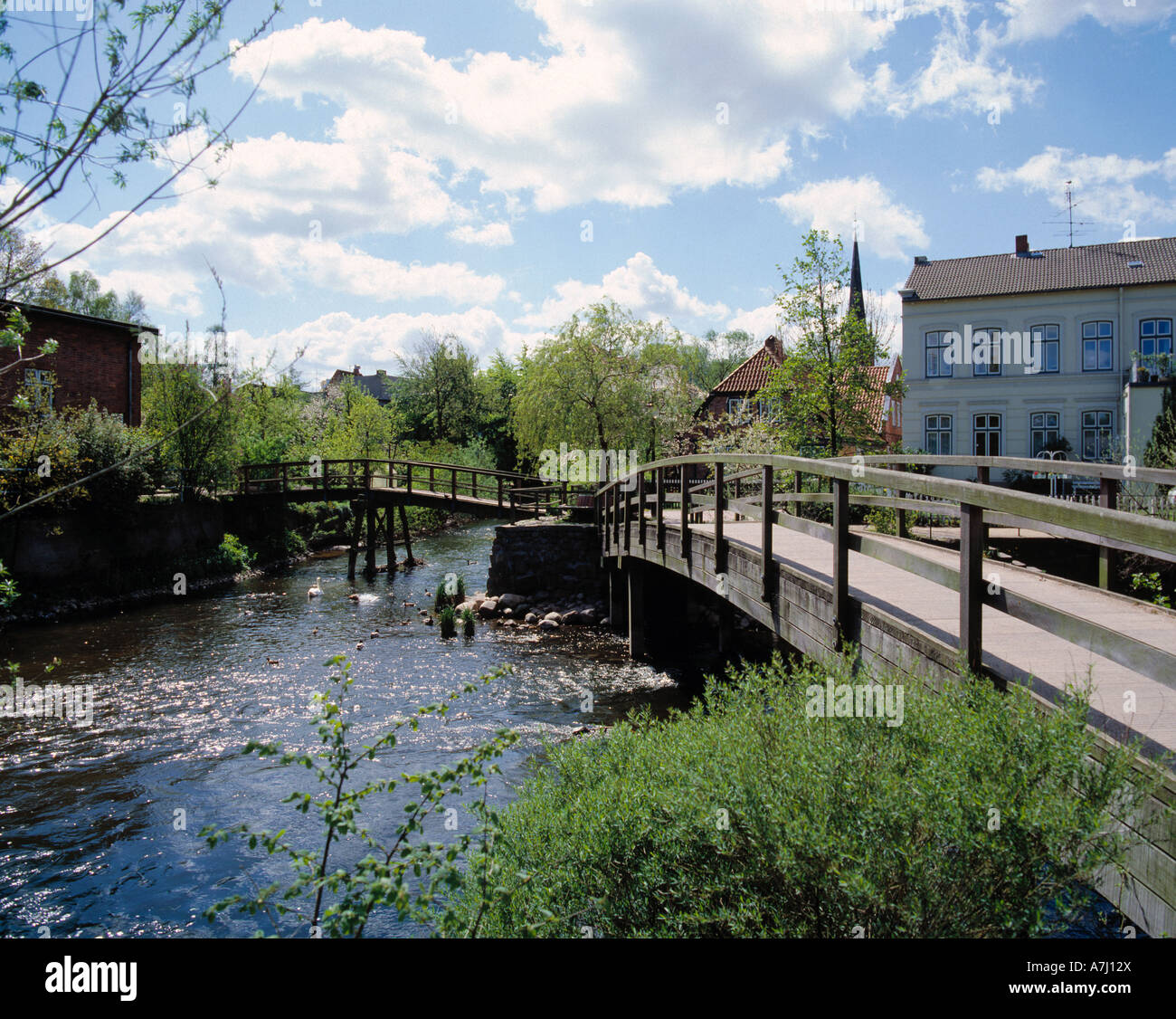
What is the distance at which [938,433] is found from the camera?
2702 centimetres

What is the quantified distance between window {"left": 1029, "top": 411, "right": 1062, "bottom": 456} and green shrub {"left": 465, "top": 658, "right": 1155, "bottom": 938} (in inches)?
1011

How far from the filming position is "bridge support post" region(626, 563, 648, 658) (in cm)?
1373

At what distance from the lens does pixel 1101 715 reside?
3193 mm

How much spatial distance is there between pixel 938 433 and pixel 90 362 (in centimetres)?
2770

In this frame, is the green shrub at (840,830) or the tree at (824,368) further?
the tree at (824,368)

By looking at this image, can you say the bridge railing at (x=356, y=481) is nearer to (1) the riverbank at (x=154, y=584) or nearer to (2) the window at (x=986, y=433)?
(1) the riverbank at (x=154, y=584)

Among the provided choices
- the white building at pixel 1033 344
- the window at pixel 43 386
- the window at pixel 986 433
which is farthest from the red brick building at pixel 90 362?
the window at pixel 986 433

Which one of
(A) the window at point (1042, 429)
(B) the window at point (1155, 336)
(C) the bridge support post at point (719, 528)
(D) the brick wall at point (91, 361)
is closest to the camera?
(C) the bridge support post at point (719, 528)

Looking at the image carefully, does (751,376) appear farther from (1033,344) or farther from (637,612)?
(637,612)

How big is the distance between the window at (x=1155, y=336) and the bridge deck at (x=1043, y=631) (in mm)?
22868

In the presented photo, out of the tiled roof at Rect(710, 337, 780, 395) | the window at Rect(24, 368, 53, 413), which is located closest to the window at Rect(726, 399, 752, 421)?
the tiled roof at Rect(710, 337, 780, 395)

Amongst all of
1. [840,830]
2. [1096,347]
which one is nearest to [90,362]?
[840,830]

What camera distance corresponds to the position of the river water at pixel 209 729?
21.0 ft

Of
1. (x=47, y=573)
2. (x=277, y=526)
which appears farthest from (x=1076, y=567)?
(x=277, y=526)
